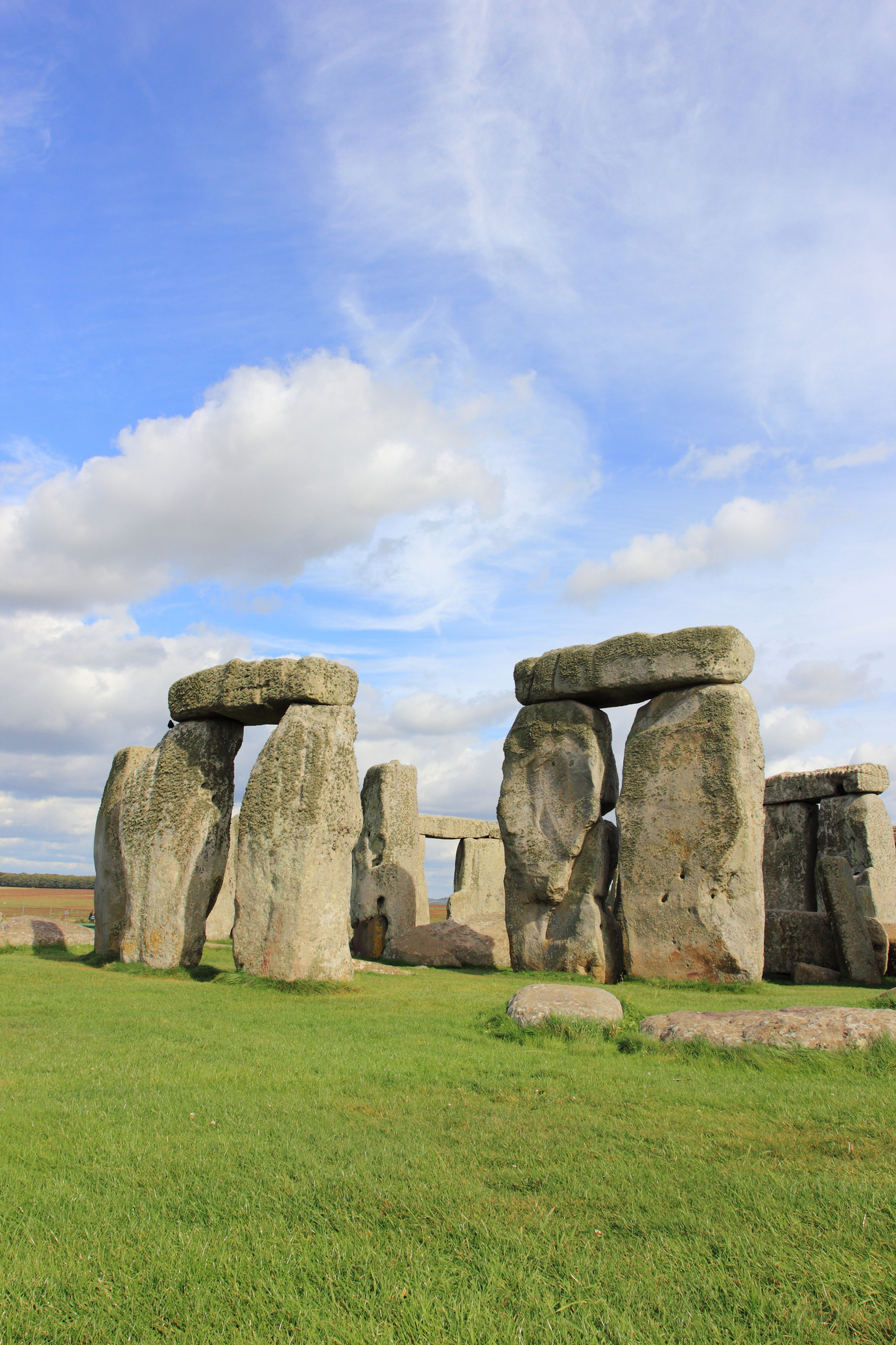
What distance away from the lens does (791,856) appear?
17766 millimetres

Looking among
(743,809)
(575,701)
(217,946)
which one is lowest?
(217,946)

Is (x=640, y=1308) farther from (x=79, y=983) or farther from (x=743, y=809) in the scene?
(x=743, y=809)

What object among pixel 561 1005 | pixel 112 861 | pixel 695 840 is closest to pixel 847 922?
pixel 695 840

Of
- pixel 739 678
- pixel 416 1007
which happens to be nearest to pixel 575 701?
pixel 739 678

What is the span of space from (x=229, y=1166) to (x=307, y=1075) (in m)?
1.74

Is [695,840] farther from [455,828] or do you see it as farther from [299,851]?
[455,828]

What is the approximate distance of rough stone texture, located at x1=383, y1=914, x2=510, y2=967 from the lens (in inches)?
604

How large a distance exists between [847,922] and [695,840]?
2745 mm

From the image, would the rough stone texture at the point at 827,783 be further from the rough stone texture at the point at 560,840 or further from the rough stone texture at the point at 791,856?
the rough stone texture at the point at 560,840

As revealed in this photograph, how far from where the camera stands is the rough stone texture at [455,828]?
72.8 feet

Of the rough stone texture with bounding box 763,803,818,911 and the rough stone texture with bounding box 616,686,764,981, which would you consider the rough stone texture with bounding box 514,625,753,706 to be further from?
the rough stone texture with bounding box 763,803,818,911

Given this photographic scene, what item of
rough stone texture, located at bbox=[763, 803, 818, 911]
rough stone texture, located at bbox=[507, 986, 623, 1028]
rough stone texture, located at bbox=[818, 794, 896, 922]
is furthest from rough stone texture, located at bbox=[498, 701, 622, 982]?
rough stone texture, located at bbox=[763, 803, 818, 911]

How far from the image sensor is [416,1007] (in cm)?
864

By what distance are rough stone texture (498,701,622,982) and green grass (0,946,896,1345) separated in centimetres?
638
